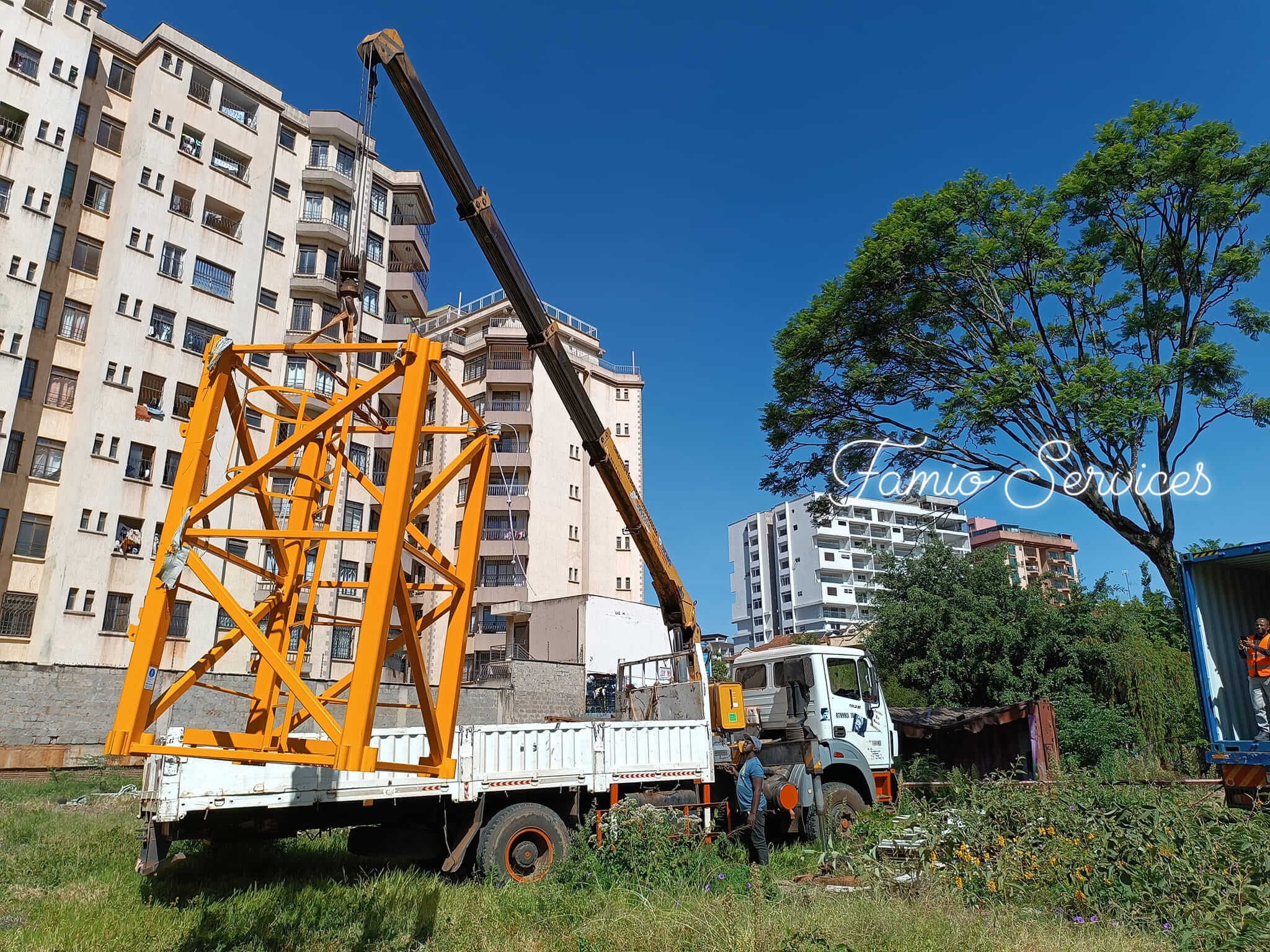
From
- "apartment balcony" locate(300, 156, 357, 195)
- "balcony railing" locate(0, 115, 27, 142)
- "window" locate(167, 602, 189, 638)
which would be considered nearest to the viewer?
"balcony railing" locate(0, 115, 27, 142)

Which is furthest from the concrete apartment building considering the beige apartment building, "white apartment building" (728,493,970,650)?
the beige apartment building

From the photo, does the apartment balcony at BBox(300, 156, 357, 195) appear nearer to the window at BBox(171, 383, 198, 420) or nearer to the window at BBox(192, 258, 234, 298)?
the window at BBox(192, 258, 234, 298)

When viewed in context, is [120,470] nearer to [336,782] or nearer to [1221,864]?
[336,782]

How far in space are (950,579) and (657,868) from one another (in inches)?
719

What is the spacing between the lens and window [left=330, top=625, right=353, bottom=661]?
3612cm

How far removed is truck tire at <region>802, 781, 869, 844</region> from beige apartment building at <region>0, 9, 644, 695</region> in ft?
47.5

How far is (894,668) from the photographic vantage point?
979 inches

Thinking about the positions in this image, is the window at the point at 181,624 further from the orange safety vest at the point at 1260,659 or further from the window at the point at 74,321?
the orange safety vest at the point at 1260,659

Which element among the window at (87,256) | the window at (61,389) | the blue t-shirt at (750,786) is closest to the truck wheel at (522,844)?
the blue t-shirt at (750,786)

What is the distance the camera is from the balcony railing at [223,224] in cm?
3472

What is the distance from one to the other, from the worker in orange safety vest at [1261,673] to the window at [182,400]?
107 ft

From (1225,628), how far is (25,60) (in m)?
38.3

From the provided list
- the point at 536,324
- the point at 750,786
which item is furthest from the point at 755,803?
the point at 536,324

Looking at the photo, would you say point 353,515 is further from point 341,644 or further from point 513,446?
point 513,446
